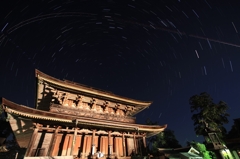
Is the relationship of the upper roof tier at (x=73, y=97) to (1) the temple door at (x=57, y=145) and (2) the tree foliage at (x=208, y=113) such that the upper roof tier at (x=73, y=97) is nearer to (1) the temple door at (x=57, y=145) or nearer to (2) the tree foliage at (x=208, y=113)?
(1) the temple door at (x=57, y=145)

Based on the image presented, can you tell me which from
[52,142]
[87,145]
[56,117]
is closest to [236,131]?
[87,145]

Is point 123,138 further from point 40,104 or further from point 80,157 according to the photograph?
point 40,104

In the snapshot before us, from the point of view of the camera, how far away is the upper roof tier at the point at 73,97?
1173 centimetres

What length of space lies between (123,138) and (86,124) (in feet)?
14.6

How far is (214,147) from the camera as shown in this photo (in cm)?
929

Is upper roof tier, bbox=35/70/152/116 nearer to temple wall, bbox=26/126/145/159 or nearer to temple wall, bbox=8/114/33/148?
temple wall, bbox=8/114/33/148

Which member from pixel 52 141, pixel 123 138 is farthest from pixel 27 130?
pixel 123 138

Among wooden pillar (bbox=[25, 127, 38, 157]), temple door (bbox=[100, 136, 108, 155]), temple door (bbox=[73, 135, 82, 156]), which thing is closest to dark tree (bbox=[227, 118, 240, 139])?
temple door (bbox=[100, 136, 108, 155])

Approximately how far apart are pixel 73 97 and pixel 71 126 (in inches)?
140

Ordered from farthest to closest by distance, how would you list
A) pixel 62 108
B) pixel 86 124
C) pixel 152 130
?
pixel 152 130, pixel 62 108, pixel 86 124

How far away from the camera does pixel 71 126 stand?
1073 centimetres

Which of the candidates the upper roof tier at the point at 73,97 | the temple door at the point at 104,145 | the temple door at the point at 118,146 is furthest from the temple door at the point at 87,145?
the upper roof tier at the point at 73,97

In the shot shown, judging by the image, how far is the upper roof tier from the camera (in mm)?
11727

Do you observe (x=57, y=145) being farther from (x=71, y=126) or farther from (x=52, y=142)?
(x=71, y=126)
